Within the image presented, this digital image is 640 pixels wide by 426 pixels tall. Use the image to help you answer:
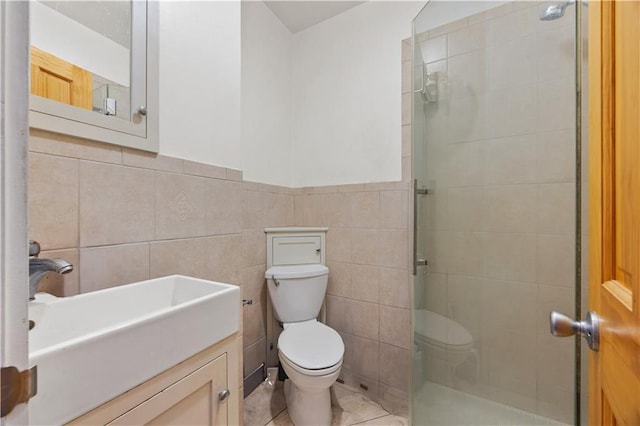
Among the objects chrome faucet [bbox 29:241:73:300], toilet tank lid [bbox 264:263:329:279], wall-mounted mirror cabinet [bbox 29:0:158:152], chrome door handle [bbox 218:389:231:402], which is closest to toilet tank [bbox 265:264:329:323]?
toilet tank lid [bbox 264:263:329:279]

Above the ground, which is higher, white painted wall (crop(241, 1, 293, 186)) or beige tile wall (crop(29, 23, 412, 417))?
white painted wall (crop(241, 1, 293, 186))

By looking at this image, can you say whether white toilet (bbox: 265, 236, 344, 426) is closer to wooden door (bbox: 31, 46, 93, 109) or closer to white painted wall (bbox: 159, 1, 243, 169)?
white painted wall (bbox: 159, 1, 243, 169)

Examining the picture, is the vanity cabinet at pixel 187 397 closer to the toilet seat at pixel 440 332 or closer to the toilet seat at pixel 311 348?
the toilet seat at pixel 311 348

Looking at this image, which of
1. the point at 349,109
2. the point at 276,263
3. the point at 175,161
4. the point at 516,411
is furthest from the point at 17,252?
the point at 516,411

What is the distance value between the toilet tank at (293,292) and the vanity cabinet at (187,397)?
0.77 metres

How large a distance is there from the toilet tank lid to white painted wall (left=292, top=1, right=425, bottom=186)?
1.89 ft

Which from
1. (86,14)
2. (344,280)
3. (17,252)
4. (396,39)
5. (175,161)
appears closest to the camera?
(17,252)

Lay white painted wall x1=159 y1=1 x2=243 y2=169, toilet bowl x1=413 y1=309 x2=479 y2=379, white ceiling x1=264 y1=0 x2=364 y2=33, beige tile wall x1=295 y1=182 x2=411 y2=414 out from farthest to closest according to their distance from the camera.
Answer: white ceiling x1=264 y1=0 x2=364 y2=33
beige tile wall x1=295 y1=182 x2=411 y2=414
toilet bowl x1=413 y1=309 x2=479 y2=379
white painted wall x1=159 y1=1 x2=243 y2=169

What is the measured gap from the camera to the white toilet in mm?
1184

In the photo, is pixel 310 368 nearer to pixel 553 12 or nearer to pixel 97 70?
pixel 97 70

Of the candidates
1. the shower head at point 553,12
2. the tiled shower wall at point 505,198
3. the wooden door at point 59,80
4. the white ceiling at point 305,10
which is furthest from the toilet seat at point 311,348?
the white ceiling at point 305,10

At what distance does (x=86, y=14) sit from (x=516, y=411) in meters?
2.35

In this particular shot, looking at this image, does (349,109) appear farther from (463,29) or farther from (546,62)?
(546,62)

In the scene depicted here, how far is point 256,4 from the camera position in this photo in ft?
5.42
